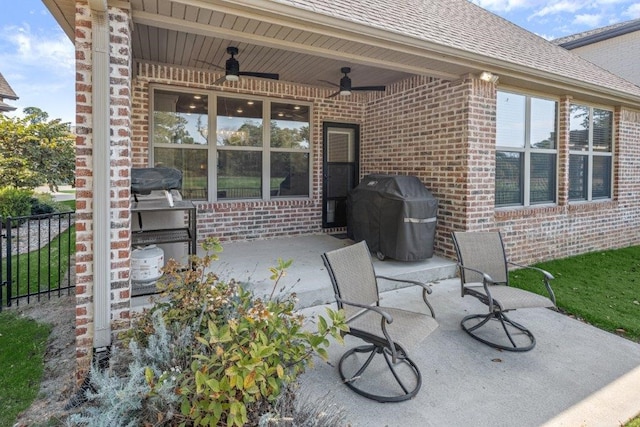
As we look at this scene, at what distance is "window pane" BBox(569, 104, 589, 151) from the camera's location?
6613mm

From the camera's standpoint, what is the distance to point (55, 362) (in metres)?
3.04

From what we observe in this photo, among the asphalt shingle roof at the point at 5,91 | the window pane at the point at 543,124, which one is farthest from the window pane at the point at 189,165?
the asphalt shingle roof at the point at 5,91

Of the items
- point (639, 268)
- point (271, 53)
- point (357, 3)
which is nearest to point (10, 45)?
point (271, 53)

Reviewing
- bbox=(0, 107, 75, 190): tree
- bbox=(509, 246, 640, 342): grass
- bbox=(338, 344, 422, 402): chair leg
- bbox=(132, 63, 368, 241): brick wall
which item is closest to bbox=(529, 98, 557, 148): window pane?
bbox=(509, 246, 640, 342): grass

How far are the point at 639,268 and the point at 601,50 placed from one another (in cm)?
876

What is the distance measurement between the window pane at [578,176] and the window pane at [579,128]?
0.66 ft

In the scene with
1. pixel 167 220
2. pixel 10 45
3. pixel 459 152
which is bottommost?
pixel 167 220

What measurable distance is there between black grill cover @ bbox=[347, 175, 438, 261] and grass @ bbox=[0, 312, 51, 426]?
3.90 meters

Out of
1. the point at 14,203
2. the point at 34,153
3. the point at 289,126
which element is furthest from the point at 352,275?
the point at 34,153

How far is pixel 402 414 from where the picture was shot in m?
2.36

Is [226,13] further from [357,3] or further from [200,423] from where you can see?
[200,423]

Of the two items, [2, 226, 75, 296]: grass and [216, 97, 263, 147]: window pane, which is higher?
[216, 97, 263, 147]: window pane

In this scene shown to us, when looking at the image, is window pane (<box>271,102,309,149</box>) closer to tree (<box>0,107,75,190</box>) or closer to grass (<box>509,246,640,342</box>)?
grass (<box>509,246,640,342</box>)

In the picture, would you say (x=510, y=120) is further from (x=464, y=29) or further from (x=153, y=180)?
(x=153, y=180)
